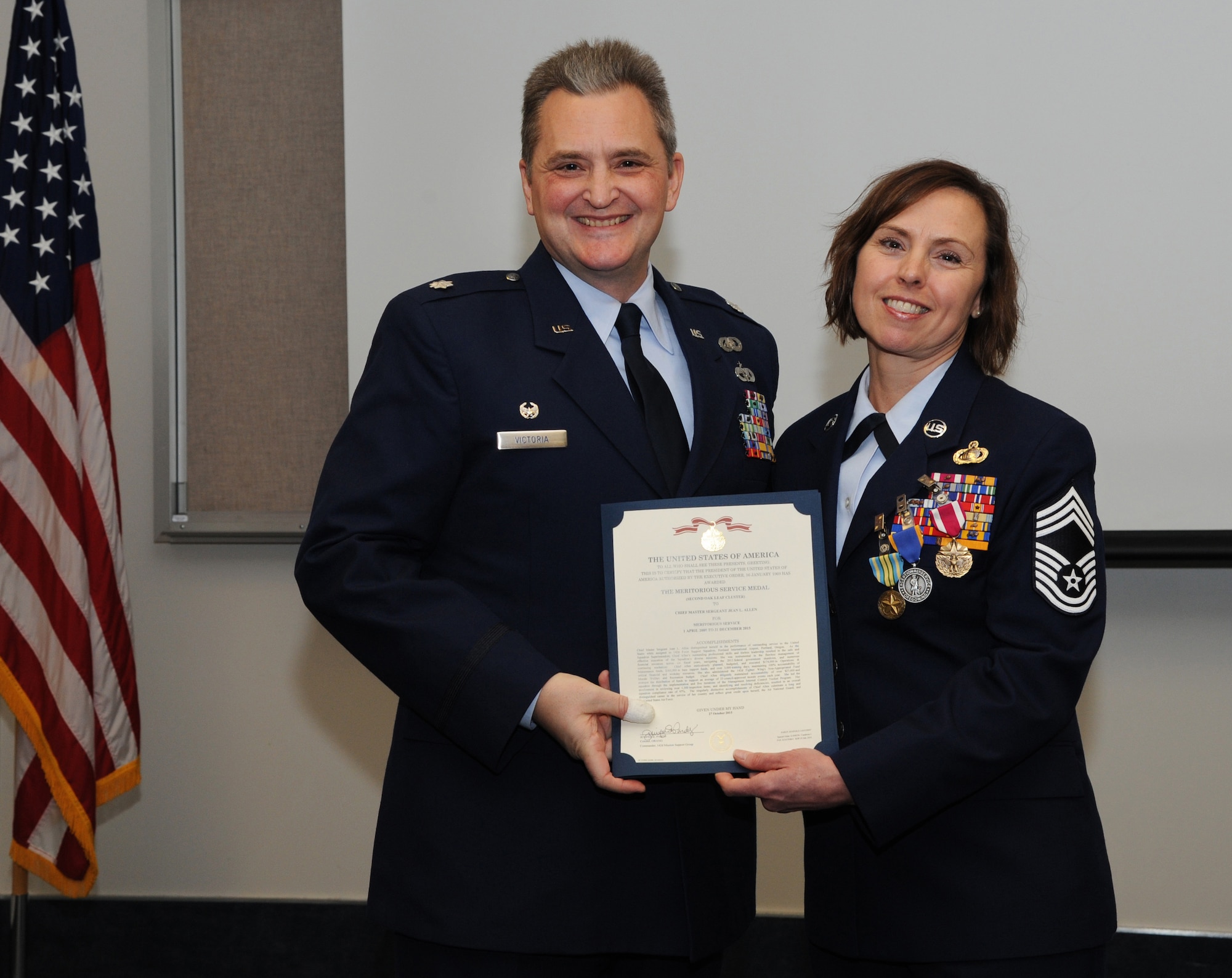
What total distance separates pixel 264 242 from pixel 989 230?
233 centimetres

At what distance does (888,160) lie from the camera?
9.80ft

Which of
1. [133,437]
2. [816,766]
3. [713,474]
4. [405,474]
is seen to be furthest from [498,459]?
[133,437]

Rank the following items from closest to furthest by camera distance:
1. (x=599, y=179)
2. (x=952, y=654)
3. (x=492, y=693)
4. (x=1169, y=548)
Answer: (x=492, y=693), (x=952, y=654), (x=599, y=179), (x=1169, y=548)

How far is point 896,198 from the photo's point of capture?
172 cm

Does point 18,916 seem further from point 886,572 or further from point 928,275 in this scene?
point 928,275

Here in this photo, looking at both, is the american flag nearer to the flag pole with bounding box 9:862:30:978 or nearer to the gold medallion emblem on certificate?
the flag pole with bounding box 9:862:30:978

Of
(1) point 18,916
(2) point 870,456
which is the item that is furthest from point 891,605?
(1) point 18,916

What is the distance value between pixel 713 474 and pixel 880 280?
0.42 metres

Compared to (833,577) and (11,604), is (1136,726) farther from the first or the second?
(11,604)

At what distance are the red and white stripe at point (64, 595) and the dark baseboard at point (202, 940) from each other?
55cm

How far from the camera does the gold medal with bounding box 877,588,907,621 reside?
5.22 feet

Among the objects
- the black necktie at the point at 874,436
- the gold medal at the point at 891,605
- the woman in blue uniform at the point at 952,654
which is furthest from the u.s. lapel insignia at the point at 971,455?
the gold medal at the point at 891,605

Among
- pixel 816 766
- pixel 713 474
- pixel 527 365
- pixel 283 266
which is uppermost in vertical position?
pixel 283 266
